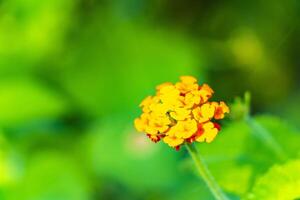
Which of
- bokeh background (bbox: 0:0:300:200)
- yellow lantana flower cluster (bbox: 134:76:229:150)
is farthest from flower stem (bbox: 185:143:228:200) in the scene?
bokeh background (bbox: 0:0:300:200)

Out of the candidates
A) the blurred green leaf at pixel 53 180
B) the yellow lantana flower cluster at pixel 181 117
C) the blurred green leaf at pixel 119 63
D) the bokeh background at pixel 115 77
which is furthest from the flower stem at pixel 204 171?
the blurred green leaf at pixel 119 63

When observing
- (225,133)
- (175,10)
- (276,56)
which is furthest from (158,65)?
(225,133)

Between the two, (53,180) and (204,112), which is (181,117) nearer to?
(204,112)

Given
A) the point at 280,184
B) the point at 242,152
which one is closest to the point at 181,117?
the point at 280,184

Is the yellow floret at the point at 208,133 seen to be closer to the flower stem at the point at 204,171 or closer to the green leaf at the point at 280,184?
the flower stem at the point at 204,171

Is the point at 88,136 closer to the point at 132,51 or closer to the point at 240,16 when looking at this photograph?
the point at 132,51

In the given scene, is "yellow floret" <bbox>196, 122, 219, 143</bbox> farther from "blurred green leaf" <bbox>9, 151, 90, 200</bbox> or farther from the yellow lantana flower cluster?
"blurred green leaf" <bbox>9, 151, 90, 200</bbox>
